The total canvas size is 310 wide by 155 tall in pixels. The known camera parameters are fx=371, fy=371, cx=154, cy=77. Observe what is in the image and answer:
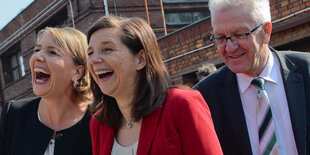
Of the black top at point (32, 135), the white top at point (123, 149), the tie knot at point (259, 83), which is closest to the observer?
the white top at point (123, 149)

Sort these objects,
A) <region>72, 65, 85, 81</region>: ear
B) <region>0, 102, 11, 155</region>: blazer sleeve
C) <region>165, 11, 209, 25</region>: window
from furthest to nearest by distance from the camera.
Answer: <region>165, 11, 209, 25</region>: window < <region>72, 65, 85, 81</region>: ear < <region>0, 102, 11, 155</region>: blazer sleeve

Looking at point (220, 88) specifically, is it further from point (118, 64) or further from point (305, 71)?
point (118, 64)

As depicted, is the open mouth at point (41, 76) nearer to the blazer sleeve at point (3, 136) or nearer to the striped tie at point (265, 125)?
the blazer sleeve at point (3, 136)

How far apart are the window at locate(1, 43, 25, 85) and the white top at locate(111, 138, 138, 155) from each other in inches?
734

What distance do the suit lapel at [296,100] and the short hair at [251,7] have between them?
0.34 m

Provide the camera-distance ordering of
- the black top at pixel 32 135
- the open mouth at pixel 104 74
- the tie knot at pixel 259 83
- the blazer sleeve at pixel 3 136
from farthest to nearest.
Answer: the blazer sleeve at pixel 3 136
the black top at pixel 32 135
the tie knot at pixel 259 83
the open mouth at pixel 104 74

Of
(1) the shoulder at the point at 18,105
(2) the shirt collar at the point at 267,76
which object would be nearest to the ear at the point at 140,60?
(2) the shirt collar at the point at 267,76

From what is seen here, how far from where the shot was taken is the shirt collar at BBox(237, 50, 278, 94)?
2.46m

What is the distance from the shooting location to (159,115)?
2.13 m

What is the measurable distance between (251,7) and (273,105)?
0.64 meters

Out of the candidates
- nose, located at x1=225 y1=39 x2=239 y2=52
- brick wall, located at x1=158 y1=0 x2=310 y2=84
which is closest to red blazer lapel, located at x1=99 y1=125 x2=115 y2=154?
nose, located at x1=225 y1=39 x2=239 y2=52

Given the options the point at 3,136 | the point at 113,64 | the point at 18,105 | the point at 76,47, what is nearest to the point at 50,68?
the point at 76,47

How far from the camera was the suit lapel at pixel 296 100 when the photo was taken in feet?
7.35

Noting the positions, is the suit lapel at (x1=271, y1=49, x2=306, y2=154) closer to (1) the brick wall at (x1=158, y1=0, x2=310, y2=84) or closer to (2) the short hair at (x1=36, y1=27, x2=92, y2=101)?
(2) the short hair at (x1=36, y1=27, x2=92, y2=101)
